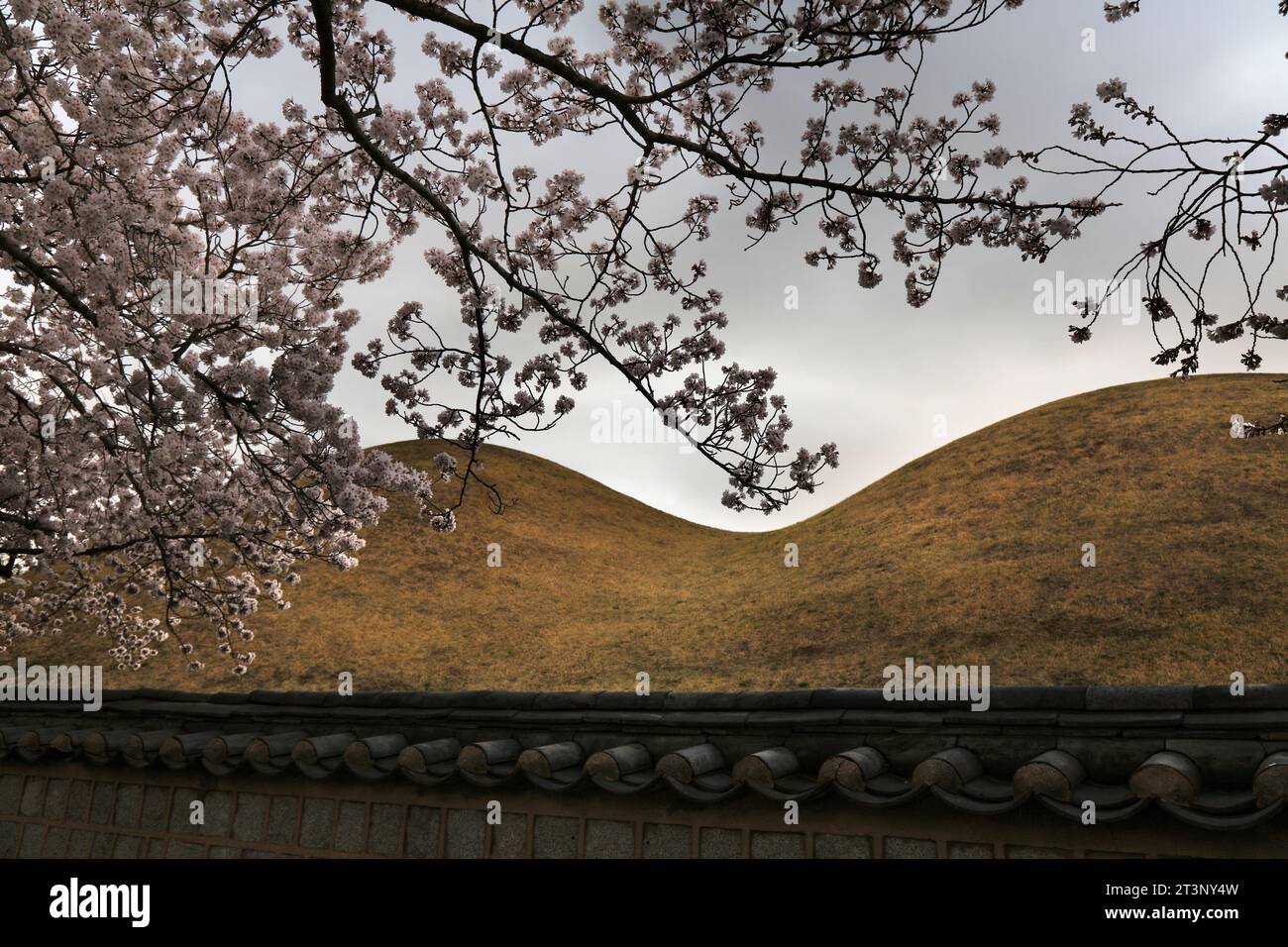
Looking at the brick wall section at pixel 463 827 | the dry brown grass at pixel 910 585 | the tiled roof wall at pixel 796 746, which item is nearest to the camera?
the tiled roof wall at pixel 796 746

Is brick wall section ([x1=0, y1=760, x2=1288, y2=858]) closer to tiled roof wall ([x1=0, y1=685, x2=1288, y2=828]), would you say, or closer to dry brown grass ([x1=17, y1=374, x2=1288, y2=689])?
tiled roof wall ([x1=0, y1=685, x2=1288, y2=828])

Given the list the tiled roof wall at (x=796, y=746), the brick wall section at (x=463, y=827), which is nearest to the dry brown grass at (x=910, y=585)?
the tiled roof wall at (x=796, y=746)

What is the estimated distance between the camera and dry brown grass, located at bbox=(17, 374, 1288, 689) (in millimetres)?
19984

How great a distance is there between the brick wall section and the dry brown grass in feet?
49.5

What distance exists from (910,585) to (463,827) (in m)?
20.9

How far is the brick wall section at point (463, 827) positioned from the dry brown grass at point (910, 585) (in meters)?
15.1

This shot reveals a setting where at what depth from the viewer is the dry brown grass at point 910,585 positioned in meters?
20.0

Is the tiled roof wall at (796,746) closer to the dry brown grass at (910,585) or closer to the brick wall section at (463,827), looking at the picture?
the brick wall section at (463,827)

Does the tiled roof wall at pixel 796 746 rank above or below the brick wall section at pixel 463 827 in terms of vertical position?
above

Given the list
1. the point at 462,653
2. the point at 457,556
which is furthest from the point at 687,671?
the point at 457,556

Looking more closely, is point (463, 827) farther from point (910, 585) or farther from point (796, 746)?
point (910, 585)

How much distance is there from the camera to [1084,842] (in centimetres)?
425
